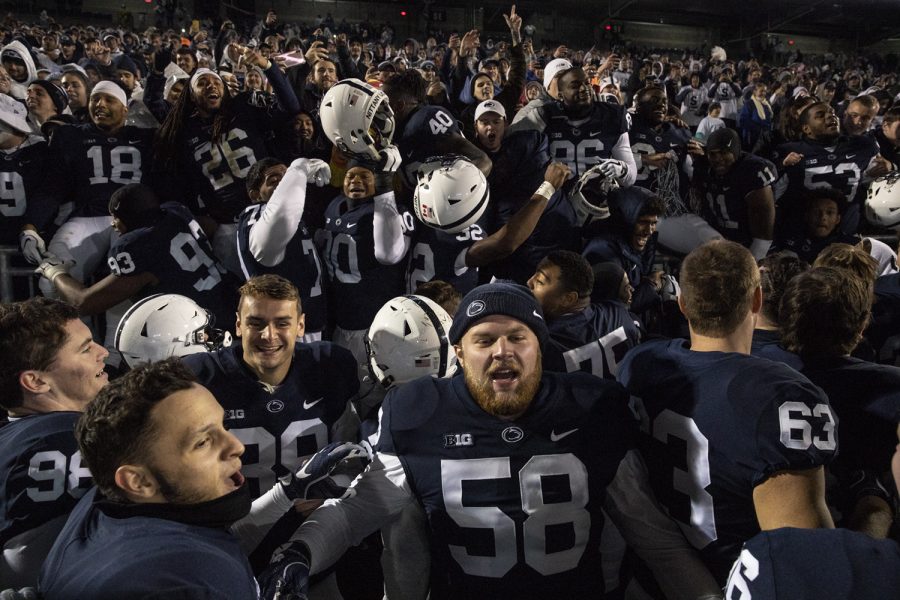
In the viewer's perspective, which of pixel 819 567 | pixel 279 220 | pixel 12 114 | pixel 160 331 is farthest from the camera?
pixel 12 114

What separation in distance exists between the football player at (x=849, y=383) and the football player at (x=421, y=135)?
2818mm

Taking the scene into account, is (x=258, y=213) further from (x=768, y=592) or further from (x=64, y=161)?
(x=768, y=592)

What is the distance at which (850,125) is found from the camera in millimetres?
6570

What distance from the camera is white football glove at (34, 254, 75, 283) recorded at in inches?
179

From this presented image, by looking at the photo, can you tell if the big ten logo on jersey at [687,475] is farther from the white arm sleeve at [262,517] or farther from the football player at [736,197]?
the football player at [736,197]

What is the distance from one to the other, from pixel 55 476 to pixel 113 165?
3.99m

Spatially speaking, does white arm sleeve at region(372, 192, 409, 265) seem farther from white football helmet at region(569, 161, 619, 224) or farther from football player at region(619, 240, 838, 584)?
football player at region(619, 240, 838, 584)

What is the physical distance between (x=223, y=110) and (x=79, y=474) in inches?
153

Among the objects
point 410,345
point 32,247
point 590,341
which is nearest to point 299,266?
point 410,345

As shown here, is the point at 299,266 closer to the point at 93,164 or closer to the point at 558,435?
the point at 93,164

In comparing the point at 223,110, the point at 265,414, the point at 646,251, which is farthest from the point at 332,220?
the point at 646,251

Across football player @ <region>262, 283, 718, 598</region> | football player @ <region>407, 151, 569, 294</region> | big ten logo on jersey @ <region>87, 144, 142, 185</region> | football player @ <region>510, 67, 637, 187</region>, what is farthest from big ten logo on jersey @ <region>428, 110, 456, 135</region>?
football player @ <region>262, 283, 718, 598</region>

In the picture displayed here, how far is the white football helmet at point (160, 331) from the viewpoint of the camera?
11.1 feet

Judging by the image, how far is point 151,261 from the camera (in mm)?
4199
